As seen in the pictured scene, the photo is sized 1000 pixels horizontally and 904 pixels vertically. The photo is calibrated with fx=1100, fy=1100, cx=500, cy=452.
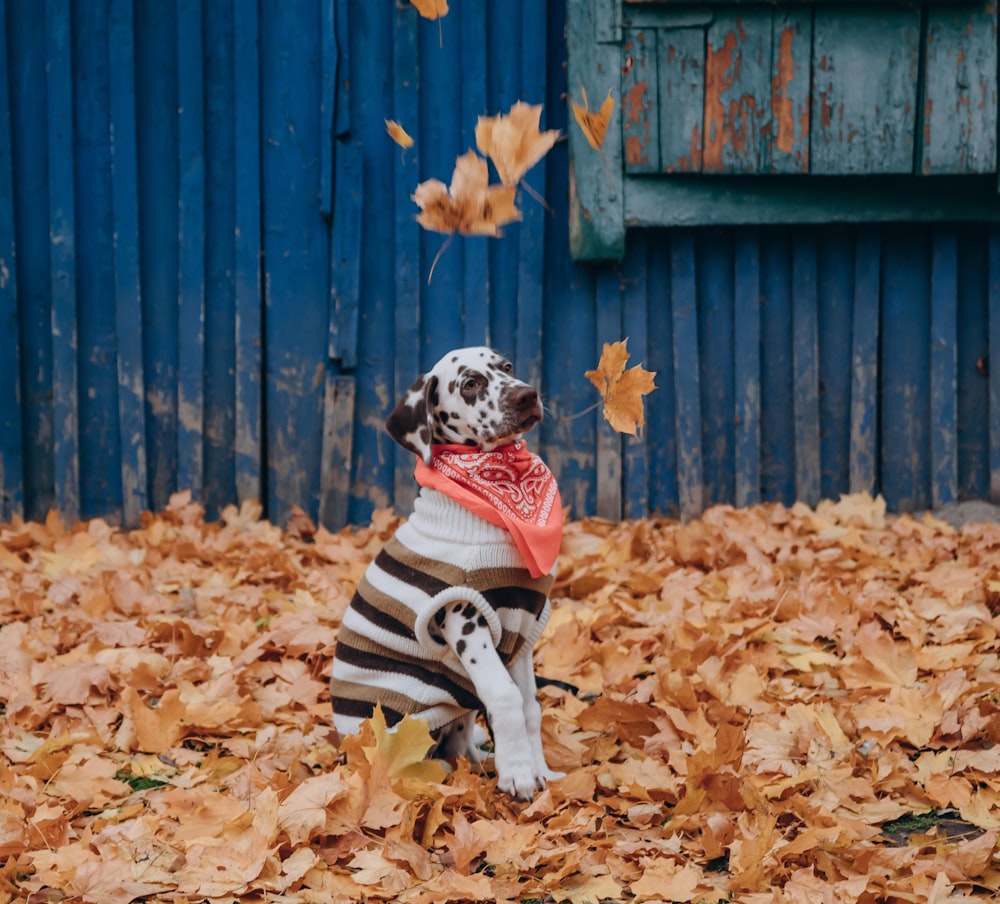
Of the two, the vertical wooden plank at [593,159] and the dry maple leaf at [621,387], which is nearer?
Result: the dry maple leaf at [621,387]

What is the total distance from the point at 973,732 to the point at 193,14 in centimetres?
418

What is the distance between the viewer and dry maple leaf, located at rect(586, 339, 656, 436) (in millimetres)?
2518

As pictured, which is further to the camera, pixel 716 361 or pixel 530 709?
pixel 716 361

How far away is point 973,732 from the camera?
2580mm

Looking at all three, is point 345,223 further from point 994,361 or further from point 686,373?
point 994,361

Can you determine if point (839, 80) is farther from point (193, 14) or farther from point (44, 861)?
point (44, 861)

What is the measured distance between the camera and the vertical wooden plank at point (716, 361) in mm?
4875

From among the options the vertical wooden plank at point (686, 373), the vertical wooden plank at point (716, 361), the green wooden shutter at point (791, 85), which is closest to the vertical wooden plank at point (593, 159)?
the green wooden shutter at point (791, 85)

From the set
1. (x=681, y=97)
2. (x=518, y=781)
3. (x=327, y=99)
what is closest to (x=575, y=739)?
(x=518, y=781)

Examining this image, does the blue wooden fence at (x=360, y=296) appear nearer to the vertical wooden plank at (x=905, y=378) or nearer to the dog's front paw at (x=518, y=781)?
the vertical wooden plank at (x=905, y=378)

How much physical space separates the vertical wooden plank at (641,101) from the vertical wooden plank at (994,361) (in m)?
1.56

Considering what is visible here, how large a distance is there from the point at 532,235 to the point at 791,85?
123 cm

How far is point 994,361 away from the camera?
4855mm

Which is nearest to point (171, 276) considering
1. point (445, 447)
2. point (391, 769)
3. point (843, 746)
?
point (445, 447)
